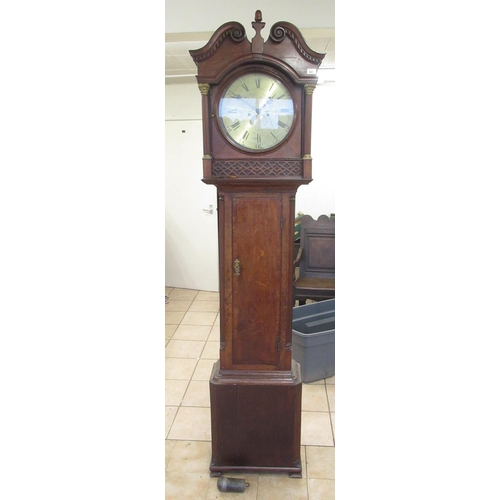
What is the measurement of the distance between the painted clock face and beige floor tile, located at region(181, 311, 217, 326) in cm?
232

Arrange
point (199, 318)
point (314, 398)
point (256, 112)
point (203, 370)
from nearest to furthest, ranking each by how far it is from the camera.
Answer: point (256, 112), point (314, 398), point (203, 370), point (199, 318)

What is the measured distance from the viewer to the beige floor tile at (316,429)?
2107mm

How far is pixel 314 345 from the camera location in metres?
2.63

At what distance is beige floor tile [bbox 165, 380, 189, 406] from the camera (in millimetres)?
2463

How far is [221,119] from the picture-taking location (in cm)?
163

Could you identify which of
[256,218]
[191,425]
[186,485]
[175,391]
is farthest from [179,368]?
[256,218]

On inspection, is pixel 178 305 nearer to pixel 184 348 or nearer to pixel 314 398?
pixel 184 348

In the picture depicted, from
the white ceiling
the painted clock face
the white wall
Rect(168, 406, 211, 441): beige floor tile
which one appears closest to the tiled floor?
Rect(168, 406, 211, 441): beige floor tile

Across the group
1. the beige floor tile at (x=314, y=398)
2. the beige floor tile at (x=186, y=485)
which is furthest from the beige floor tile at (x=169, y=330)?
the beige floor tile at (x=186, y=485)

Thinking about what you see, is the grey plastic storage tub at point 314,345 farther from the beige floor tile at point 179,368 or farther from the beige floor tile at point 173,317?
the beige floor tile at point 173,317

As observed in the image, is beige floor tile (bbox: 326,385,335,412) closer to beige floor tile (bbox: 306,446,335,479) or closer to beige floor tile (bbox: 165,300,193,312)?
beige floor tile (bbox: 306,446,335,479)

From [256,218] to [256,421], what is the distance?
0.80m

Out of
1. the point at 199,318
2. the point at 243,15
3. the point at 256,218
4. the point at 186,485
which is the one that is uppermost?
the point at 243,15
